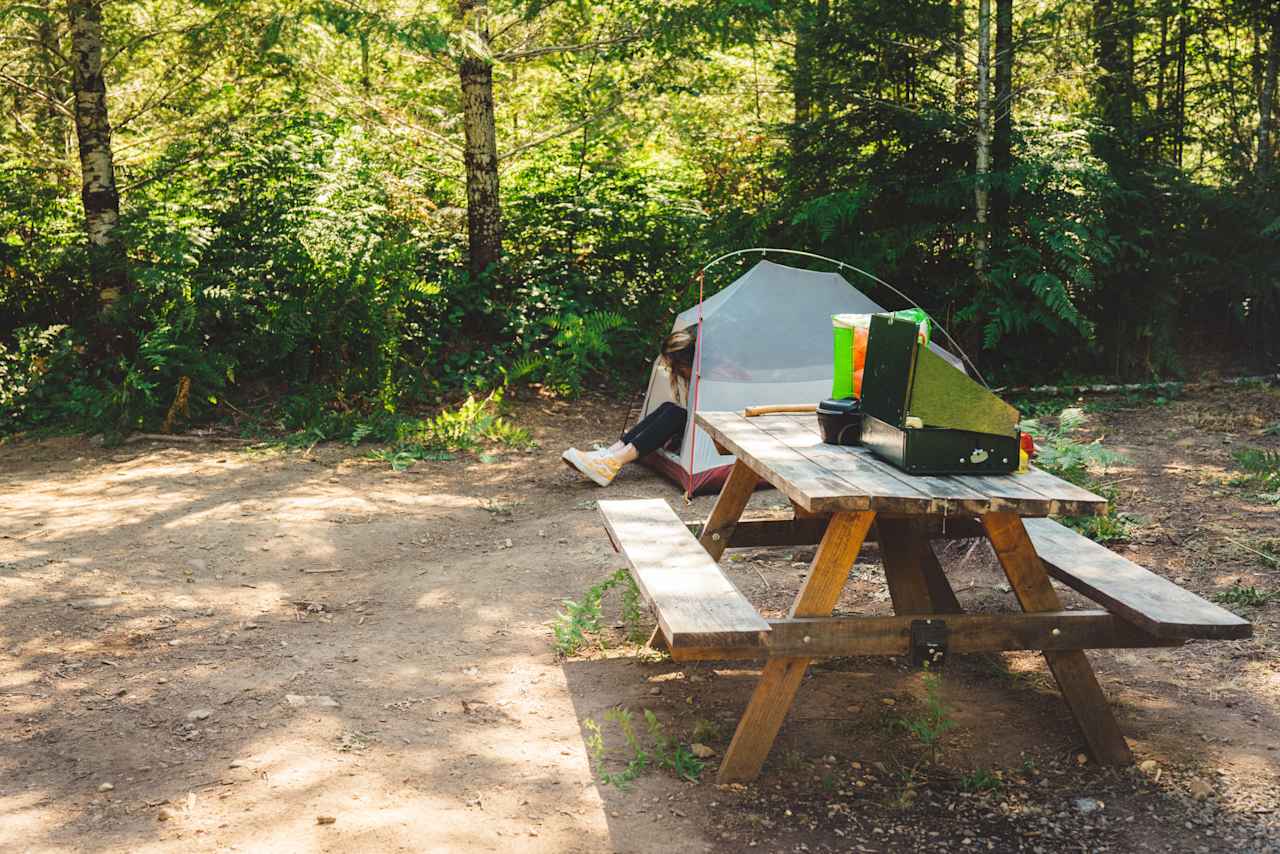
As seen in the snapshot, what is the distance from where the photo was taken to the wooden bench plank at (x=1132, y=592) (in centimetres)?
289

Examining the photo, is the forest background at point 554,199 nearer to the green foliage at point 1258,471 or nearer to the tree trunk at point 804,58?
the tree trunk at point 804,58

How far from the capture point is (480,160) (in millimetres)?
8781

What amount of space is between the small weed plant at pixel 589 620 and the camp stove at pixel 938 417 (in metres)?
1.25

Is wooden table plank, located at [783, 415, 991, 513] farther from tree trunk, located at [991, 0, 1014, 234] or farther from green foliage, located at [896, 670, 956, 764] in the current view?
tree trunk, located at [991, 0, 1014, 234]

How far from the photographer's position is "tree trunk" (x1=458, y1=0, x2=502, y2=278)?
8.49 meters

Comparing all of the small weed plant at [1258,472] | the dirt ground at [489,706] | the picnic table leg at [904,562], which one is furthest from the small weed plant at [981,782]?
the small weed plant at [1258,472]

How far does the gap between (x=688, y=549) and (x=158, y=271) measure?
5.65 meters

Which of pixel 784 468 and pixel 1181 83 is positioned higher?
pixel 1181 83

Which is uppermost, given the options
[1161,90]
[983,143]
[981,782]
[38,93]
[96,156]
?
[38,93]

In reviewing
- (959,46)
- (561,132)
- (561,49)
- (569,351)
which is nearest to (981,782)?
(569,351)

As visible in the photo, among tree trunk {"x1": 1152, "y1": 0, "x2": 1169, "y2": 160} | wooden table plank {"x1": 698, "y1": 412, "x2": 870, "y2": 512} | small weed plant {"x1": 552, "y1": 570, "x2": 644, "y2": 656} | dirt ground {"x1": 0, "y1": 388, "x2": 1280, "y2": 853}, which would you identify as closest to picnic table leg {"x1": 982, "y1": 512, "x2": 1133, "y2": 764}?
dirt ground {"x1": 0, "y1": 388, "x2": 1280, "y2": 853}

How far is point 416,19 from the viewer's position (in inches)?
294

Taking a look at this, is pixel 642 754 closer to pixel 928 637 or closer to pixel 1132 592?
pixel 928 637

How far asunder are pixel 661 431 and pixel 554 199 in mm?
3749
